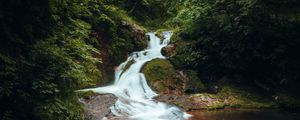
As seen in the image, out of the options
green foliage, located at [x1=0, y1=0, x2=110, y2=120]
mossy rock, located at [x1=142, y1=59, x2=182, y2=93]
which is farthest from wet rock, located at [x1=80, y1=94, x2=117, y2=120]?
green foliage, located at [x1=0, y1=0, x2=110, y2=120]

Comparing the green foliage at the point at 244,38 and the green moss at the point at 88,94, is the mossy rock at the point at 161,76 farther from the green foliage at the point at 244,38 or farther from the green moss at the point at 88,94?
the green moss at the point at 88,94

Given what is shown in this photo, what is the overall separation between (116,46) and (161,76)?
2.90 meters

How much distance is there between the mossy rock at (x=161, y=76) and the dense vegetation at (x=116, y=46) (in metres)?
0.06

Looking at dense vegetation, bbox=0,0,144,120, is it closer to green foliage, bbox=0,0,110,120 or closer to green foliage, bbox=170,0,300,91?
green foliage, bbox=0,0,110,120

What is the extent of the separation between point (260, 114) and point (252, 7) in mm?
3676

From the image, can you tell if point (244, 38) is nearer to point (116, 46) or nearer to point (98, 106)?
point (116, 46)

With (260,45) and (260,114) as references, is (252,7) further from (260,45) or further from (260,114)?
(260,114)

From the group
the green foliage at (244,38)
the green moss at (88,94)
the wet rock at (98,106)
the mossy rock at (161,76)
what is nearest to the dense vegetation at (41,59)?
the wet rock at (98,106)

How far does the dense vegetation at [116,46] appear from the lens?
21.9ft

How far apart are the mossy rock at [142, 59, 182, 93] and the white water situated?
0.29m

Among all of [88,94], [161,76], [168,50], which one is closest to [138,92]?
[161,76]

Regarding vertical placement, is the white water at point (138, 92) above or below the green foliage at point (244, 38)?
below

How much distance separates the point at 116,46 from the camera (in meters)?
17.2

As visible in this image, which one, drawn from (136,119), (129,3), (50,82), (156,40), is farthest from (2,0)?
(129,3)
